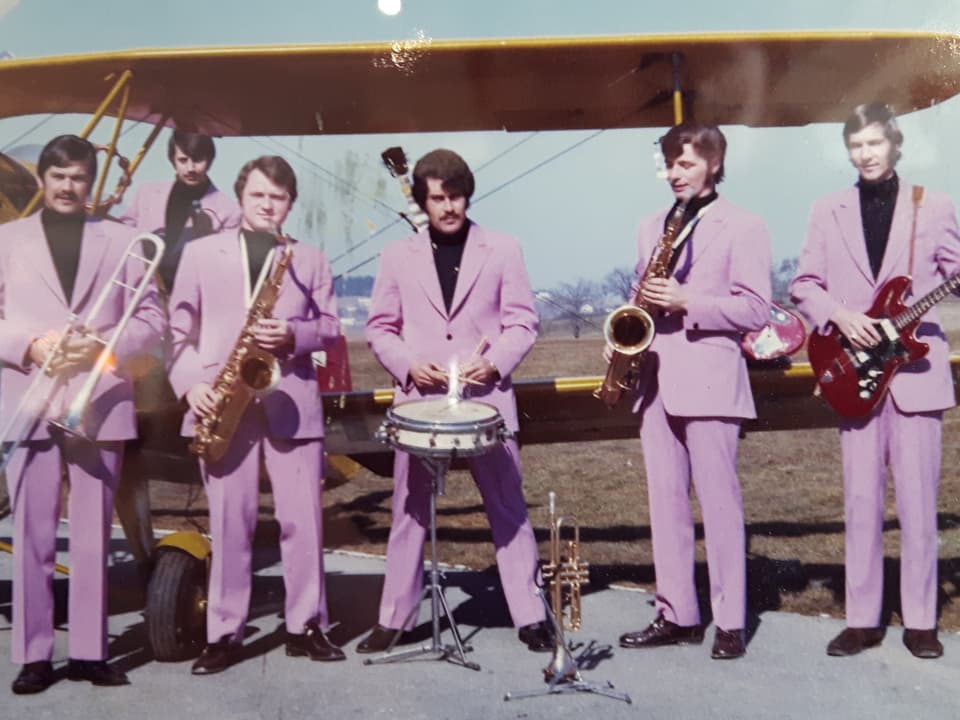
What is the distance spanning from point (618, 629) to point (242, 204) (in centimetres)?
283

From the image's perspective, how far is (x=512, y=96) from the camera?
5316mm

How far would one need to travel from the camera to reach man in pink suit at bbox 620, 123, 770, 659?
456 cm

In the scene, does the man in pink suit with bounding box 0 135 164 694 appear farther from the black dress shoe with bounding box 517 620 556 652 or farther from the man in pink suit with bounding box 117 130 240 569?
the black dress shoe with bounding box 517 620 556 652

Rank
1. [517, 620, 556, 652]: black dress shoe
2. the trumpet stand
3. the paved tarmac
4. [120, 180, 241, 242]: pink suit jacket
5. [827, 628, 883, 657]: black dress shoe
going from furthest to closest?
[120, 180, 241, 242]: pink suit jacket < [517, 620, 556, 652]: black dress shoe < [827, 628, 883, 657]: black dress shoe < the trumpet stand < the paved tarmac

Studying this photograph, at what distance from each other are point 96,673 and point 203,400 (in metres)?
1.27

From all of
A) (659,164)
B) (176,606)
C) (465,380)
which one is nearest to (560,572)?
(465,380)

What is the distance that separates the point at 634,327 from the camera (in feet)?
15.1

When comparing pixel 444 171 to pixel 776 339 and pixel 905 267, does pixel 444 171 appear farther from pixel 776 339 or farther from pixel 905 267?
pixel 776 339

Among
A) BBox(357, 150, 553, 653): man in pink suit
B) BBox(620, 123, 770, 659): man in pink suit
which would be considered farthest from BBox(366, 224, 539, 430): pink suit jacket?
BBox(620, 123, 770, 659): man in pink suit

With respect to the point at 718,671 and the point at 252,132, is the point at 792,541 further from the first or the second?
the point at 252,132

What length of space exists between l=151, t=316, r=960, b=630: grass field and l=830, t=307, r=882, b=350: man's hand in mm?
512

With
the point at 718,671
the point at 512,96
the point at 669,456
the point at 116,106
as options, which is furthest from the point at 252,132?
the point at 718,671

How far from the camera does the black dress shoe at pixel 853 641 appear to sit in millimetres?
4543

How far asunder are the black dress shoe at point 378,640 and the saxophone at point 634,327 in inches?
60.5
